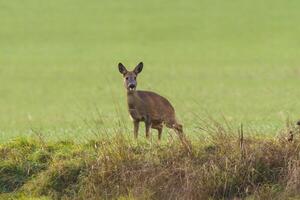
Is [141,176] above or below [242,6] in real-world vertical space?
below

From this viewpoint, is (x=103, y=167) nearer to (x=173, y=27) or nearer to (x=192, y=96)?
(x=192, y=96)

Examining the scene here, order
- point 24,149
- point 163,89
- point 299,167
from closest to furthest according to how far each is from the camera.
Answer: point 299,167
point 24,149
point 163,89

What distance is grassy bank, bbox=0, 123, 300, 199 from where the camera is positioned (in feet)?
38.4

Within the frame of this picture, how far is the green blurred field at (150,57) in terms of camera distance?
2697cm

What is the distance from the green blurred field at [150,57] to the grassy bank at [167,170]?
8465mm

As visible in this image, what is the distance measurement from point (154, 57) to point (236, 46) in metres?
4.41

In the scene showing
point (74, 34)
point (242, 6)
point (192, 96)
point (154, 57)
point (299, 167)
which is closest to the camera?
point (299, 167)

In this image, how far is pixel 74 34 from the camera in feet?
153

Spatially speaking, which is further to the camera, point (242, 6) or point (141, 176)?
point (242, 6)

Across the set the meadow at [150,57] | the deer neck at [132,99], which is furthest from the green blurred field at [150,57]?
the deer neck at [132,99]

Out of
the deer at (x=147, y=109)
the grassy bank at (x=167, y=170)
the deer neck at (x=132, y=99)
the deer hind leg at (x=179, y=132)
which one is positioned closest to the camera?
the grassy bank at (x=167, y=170)

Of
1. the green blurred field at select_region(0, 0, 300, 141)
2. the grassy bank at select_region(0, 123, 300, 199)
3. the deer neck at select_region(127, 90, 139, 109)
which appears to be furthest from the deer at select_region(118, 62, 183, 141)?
the green blurred field at select_region(0, 0, 300, 141)

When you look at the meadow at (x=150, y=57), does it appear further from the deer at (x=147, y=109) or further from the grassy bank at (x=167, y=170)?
the grassy bank at (x=167, y=170)

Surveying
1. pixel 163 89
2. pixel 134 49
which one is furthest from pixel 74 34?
pixel 163 89
